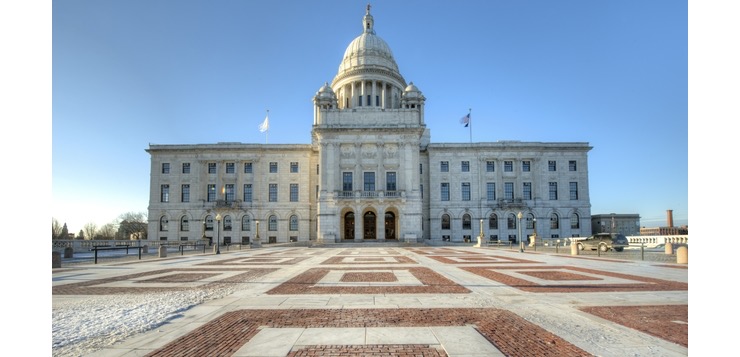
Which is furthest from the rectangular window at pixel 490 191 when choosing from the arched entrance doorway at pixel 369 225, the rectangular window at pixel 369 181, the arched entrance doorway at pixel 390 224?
the rectangular window at pixel 369 181

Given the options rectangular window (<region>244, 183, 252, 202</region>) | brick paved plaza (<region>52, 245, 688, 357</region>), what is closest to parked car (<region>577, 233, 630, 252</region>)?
brick paved plaza (<region>52, 245, 688, 357</region>)

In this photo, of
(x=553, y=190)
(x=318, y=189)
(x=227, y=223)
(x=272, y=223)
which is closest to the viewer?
(x=318, y=189)

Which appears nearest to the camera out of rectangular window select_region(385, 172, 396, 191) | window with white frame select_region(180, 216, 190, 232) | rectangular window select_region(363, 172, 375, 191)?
rectangular window select_region(385, 172, 396, 191)

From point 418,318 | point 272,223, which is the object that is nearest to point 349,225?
point 272,223

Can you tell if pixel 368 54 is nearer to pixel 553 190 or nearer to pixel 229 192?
pixel 229 192

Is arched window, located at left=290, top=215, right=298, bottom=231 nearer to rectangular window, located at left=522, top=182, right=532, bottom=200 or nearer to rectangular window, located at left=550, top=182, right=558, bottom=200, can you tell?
rectangular window, located at left=522, top=182, right=532, bottom=200

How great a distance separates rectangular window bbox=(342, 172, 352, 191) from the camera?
54.1 metres

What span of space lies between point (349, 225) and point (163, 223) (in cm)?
2999

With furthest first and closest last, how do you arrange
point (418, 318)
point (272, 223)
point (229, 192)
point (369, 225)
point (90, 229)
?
point (90, 229), point (229, 192), point (272, 223), point (369, 225), point (418, 318)

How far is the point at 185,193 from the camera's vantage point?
60312 millimetres

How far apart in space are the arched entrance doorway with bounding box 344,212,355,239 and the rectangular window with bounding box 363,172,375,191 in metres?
4.70

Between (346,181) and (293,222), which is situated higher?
(346,181)
